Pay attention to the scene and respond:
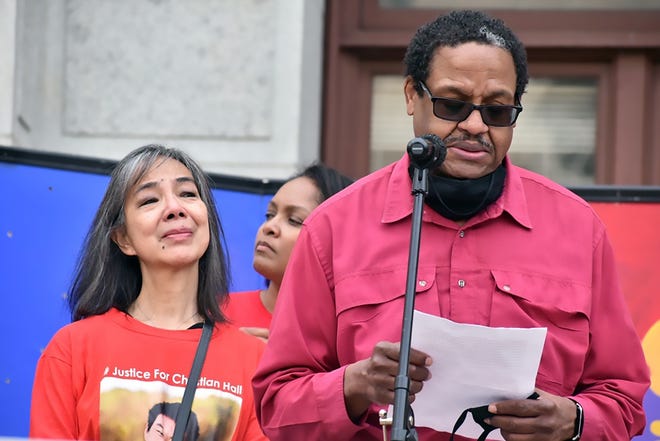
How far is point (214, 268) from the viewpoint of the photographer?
185 inches

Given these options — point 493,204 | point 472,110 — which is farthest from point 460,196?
point 472,110

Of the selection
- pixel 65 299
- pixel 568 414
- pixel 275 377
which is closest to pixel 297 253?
pixel 275 377

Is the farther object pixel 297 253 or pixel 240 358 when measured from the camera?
pixel 240 358

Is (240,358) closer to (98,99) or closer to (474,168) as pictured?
(474,168)

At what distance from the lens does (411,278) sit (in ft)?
9.57

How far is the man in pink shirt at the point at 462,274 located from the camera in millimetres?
3369

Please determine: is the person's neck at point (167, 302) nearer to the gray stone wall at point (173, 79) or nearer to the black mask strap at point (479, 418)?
the black mask strap at point (479, 418)

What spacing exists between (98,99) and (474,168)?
390cm

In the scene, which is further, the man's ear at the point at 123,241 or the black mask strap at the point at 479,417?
the man's ear at the point at 123,241

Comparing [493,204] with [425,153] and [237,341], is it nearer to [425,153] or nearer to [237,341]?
[425,153]

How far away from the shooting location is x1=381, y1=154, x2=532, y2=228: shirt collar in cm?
348

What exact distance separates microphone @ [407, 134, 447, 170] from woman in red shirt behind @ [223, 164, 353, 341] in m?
2.15

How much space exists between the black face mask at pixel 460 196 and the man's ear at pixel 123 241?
4.97ft

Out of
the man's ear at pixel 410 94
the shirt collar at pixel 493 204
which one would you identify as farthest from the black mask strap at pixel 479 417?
the man's ear at pixel 410 94
